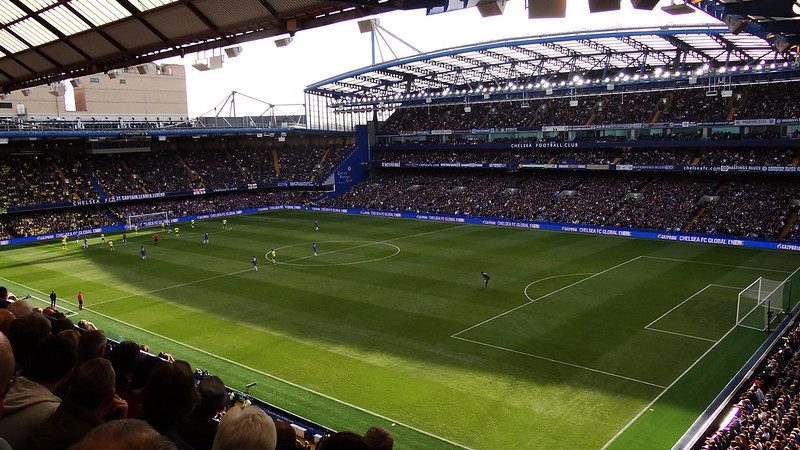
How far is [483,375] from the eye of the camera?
20359 millimetres

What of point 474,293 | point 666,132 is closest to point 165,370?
point 474,293

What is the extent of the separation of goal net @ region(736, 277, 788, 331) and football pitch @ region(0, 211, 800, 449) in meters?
0.74

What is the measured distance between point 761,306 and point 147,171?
6202 cm

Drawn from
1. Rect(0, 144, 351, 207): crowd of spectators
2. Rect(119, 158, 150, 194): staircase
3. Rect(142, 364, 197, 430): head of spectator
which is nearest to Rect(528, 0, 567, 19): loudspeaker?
Rect(142, 364, 197, 430): head of spectator

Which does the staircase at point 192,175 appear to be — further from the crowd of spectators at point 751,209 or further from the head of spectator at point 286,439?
Answer: the head of spectator at point 286,439

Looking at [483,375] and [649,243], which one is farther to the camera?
[649,243]

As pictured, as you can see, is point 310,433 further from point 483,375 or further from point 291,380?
point 483,375

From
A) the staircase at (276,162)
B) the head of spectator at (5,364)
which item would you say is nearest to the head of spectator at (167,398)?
the head of spectator at (5,364)

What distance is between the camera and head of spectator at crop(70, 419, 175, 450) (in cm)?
256

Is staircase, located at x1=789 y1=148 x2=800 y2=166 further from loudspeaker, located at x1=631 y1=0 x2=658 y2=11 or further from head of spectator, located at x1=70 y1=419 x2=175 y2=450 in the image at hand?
head of spectator, located at x1=70 y1=419 x2=175 y2=450

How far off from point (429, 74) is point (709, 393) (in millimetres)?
53122

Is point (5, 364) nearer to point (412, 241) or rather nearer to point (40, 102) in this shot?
point (412, 241)

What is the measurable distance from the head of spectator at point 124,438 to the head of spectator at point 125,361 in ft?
10.3

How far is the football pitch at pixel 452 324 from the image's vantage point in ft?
58.2
